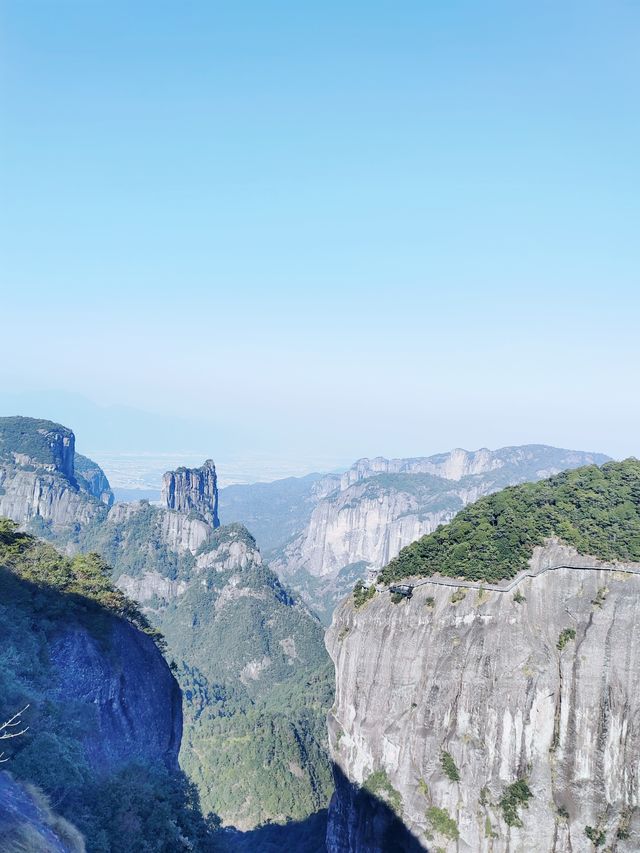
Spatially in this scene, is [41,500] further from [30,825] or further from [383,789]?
[30,825]

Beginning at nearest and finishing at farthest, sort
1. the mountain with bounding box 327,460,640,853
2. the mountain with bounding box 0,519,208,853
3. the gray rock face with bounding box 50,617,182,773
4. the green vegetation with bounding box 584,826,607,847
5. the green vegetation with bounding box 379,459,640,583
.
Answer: the mountain with bounding box 0,519,208,853
the gray rock face with bounding box 50,617,182,773
the green vegetation with bounding box 584,826,607,847
the mountain with bounding box 327,460,640,853
the green vegetation with bounding box 379,459,640,583

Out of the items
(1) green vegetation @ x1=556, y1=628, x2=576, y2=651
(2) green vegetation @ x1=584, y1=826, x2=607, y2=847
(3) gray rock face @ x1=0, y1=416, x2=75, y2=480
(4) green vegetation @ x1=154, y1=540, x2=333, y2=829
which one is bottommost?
(4) green vegetation @ x1=154, y1=540, x2=333, y2=829

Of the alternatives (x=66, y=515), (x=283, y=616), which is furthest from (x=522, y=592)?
(x=66, y=515)

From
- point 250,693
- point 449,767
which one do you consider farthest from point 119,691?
point 250,693

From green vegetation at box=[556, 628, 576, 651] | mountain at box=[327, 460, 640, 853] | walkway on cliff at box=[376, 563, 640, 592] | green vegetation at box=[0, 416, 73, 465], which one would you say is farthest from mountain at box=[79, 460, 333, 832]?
green vegetation at box=[556, 628, 576, 651]

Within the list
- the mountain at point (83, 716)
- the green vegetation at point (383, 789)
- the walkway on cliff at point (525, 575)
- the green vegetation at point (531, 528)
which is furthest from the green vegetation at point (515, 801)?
the mountain at point (83, 716)

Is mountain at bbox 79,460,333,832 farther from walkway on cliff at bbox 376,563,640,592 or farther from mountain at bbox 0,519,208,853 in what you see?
walkway on cliff at bbox 376,563,640,592
